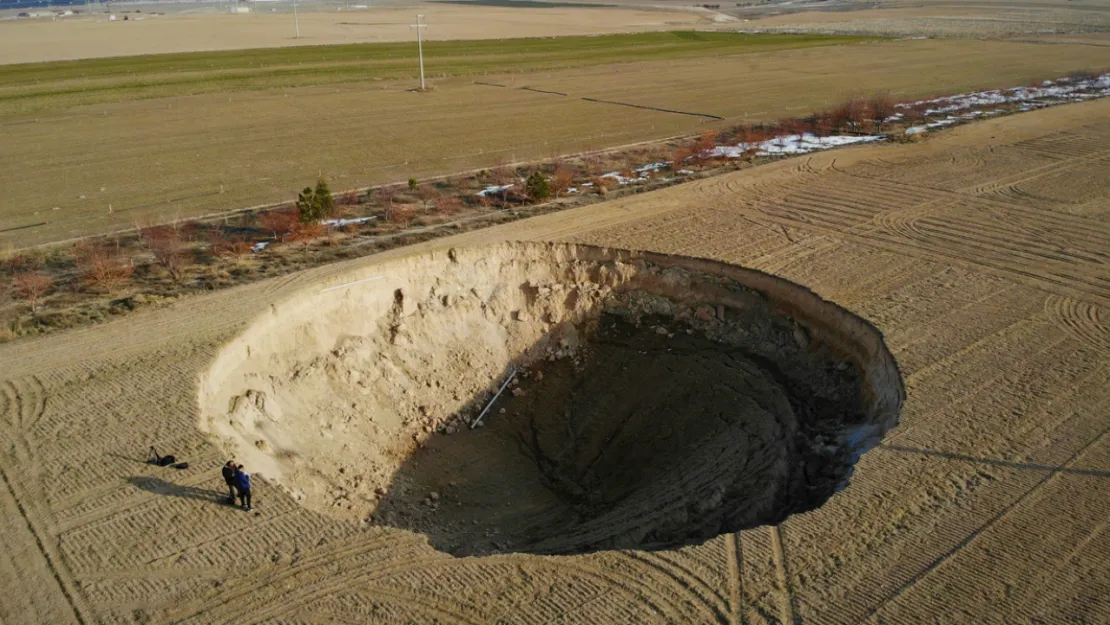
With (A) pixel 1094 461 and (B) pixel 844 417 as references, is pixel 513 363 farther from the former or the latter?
(A) pixel 1094 461

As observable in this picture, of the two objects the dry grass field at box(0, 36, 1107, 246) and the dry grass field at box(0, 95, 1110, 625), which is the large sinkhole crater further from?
the dry grass field at box(0, 36, 1107, 246)

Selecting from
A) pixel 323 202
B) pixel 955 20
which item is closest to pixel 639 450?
pixel 323 202

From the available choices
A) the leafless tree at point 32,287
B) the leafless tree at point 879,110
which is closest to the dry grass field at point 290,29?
the leafless tree at point 879,110

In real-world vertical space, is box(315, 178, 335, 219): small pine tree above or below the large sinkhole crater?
above

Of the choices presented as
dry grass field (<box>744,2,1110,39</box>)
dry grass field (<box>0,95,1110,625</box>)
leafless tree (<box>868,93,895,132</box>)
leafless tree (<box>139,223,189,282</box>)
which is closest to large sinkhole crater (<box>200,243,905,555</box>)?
dry grass field (<box>0,95,1110,625</box>)

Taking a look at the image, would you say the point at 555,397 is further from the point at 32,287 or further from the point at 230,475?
the point at 32,287

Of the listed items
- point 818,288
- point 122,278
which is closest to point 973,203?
point 818,288
